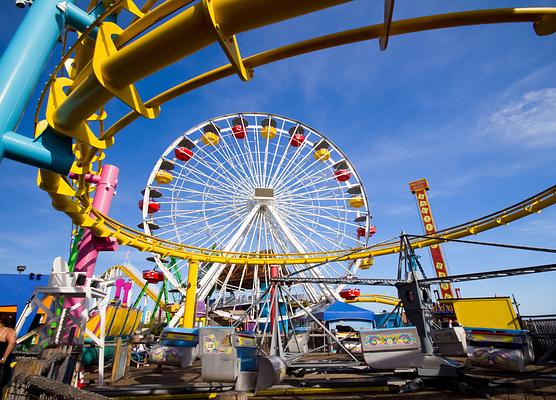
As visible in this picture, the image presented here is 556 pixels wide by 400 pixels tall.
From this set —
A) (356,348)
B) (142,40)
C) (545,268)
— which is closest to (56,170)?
(142,40)

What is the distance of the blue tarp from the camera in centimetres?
1633

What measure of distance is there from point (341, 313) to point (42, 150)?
15982 millimetres

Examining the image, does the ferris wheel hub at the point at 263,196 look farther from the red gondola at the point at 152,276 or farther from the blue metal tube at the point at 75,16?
the blue metal tube at the point at 75,16

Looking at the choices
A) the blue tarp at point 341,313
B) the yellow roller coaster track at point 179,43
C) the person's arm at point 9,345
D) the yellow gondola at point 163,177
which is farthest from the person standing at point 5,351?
the yellow gondola at point 163,177

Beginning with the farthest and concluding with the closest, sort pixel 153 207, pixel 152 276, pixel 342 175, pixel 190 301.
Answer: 1. pixel 342 175
2. pixel 153 207
3. pixel 152 276
4. pixel 190 301

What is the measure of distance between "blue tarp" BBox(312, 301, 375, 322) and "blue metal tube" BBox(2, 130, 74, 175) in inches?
603

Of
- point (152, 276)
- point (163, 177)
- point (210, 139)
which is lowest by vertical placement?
point (152, 276)

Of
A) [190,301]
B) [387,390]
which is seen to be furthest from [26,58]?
[190,301]

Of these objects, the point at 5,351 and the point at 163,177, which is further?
the point at 163,177

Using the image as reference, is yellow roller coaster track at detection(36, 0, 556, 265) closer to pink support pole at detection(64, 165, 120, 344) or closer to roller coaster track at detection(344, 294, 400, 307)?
pink support pole at detection(64, 165, 120, 344)

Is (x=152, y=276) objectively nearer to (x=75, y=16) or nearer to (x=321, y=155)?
(x=321, y=155)

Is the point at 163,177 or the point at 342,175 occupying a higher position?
the point at 342,175

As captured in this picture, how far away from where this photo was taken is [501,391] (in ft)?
16.7

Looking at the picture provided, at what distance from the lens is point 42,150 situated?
316 centimetres
